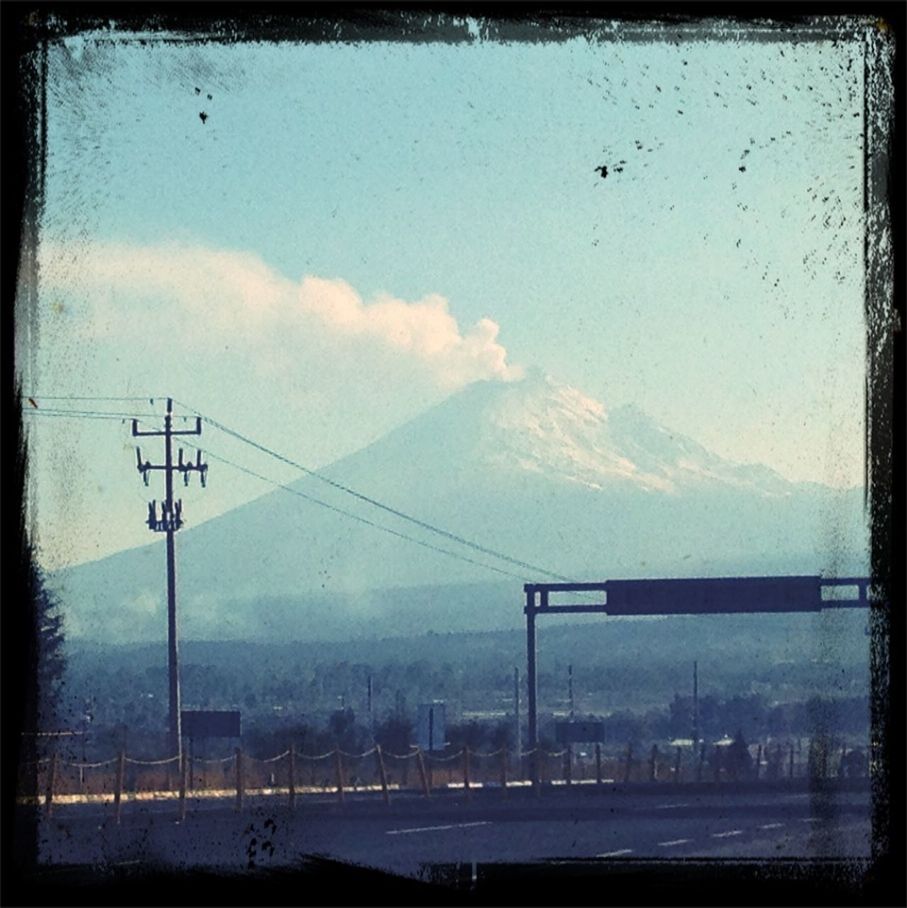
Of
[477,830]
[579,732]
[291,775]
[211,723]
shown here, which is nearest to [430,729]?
[211,723]

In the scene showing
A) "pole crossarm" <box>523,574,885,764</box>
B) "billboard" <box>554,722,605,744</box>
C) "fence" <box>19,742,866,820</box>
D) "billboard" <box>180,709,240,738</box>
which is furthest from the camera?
"pole crossarm" <box>523,574,885,764</box>

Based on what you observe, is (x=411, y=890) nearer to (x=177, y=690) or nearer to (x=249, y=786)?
(x=249, y=786)

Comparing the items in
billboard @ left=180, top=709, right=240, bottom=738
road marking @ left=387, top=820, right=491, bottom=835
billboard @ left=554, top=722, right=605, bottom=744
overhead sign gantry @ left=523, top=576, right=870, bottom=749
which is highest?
overhead sign gantry @ left=523, top=576, right=870, bottom=749

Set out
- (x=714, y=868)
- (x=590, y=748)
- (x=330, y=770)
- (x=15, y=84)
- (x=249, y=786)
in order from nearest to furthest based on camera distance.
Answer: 1. (x=15, y=84)
2. (x=714, y=868)
3. (x=249, y=786)
4. (x=330, y=770)
5. (x=590, y=748)

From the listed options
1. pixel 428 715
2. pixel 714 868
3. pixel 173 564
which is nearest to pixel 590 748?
pixel 173 564

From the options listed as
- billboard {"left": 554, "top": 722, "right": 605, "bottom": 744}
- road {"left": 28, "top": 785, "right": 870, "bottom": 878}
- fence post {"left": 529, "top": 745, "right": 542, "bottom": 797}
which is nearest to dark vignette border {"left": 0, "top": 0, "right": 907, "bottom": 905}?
road {"left": 28, "top": 785, "right": 870, "bottom": 878}

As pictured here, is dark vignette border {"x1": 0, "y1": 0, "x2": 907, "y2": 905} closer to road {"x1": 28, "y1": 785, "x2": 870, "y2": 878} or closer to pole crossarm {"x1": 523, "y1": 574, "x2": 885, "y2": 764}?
road {"x1": 28, "y1": 785, "x2": 870, "y2": 878}
